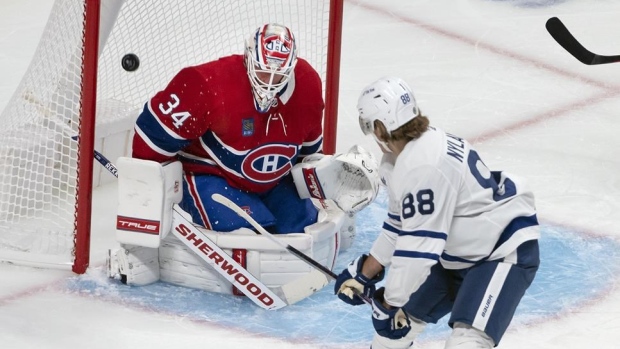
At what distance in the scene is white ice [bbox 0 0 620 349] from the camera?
3734mm

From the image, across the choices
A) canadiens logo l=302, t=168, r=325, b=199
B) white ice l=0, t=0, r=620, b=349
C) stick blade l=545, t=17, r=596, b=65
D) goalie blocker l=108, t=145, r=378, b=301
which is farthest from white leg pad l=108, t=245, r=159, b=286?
stick blade l=545, t=17, r=596, b=65

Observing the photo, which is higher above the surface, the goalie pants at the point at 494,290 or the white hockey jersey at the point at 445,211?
the white hockey jersey at the point at 445,211

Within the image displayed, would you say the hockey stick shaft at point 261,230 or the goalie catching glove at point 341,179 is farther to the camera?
the goalie catching glove at point 341,179

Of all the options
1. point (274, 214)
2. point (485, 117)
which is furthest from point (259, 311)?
point (485, 117)

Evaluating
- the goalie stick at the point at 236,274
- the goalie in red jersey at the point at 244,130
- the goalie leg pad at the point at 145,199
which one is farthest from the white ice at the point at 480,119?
the goalie in red jersey at the point at 244,130

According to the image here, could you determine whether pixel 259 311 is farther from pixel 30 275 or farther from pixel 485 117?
pixel 485 117

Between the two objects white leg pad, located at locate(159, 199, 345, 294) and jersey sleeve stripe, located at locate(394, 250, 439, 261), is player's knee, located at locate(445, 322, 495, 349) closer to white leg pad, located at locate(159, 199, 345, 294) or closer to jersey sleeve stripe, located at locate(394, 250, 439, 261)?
jersey sleeve stripe, located at locate(394, 250, 439, 261)

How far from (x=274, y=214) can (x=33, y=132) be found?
823 millimetres

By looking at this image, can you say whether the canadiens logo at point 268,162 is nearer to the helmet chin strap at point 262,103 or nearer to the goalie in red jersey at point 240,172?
the goalie in red jersey at point 240,172

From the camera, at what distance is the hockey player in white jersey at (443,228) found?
9.64 feet

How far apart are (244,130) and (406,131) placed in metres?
0.87

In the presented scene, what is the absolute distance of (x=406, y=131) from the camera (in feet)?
9.84

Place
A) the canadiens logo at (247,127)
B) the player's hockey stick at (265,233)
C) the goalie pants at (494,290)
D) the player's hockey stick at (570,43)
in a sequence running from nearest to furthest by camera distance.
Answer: the goalie pants at (494,290) → the player's hockey stick at (265,233) → the canadiens logo at (247,127) → the player's hockey stick at (570,43)

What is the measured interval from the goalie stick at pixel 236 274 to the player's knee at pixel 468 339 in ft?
2.87
